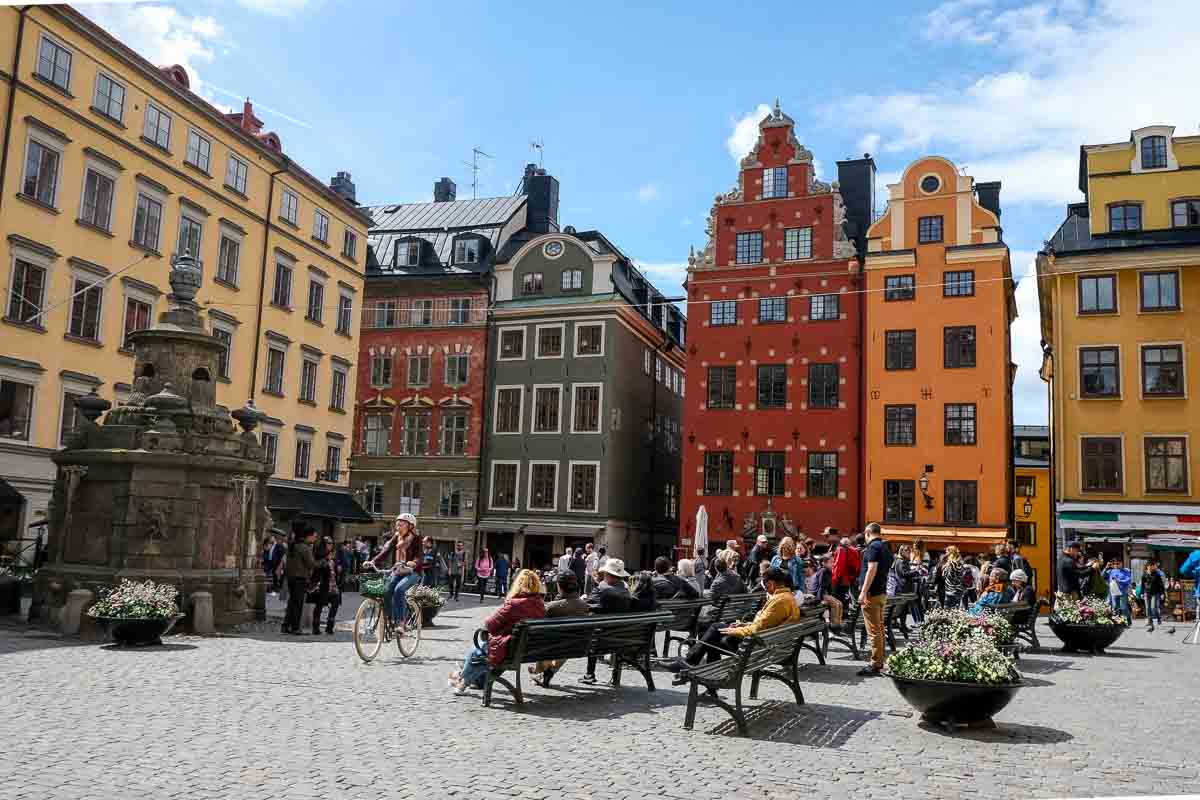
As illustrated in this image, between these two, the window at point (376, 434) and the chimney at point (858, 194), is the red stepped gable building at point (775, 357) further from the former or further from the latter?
the window at point (376, 434)

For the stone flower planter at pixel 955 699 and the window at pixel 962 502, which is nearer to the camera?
the stone flower planter at pixel 955 699

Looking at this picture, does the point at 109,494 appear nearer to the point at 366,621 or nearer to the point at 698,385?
the point at 366,621

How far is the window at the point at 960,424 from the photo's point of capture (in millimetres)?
36659

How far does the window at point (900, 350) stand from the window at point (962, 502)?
4573 mm

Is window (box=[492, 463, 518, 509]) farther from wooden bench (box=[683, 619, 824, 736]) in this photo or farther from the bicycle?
wooden bench (box=[683, 619, 824, 736])

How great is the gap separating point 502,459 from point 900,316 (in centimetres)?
1727

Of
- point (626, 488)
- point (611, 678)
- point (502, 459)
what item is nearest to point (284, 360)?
point (502, 459)

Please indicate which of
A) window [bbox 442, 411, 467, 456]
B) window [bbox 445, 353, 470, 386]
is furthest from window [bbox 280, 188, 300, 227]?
window [bbox 442, 411, 467, 456]

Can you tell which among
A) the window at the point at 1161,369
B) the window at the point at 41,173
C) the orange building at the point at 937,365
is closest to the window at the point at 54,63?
the window at the point at 41,173

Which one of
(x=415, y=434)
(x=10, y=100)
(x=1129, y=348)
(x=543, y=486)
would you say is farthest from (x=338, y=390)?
(x=1129, y=348)

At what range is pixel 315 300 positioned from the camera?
42500mm

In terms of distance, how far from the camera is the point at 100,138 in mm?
31000

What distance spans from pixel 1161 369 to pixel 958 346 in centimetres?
650

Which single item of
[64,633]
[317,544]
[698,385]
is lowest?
[64,633]
